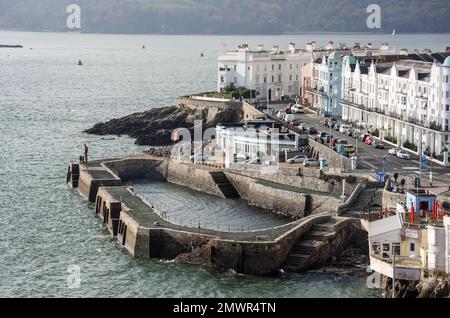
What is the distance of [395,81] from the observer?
6544cm

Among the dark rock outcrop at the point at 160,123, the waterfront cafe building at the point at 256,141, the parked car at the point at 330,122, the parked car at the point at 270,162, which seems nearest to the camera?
the parked car at the point at 270,162

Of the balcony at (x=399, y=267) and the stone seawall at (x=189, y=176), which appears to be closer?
the balcony at (x=399, y=267)

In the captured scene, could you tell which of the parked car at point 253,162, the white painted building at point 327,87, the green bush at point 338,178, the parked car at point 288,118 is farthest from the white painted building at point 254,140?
the white painted building at point 327,87

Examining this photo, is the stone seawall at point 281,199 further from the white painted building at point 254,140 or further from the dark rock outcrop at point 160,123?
the dark rock outcrop at point 160,123

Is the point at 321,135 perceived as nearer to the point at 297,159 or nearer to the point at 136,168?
the point at 297,159

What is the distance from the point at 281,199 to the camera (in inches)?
2083

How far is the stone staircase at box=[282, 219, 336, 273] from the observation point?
136ft

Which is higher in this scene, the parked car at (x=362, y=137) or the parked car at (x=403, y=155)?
the parked car at (x=362, y=137)

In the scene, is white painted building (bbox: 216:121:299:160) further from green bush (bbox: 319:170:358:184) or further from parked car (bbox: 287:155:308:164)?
green bush (bbox: 319:170:358:184)

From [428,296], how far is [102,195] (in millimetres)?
22348

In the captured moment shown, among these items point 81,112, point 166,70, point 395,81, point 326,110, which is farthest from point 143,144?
point 166,70

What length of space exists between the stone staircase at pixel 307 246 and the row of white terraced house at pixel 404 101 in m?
13.4

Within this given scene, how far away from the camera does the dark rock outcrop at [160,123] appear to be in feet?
258
